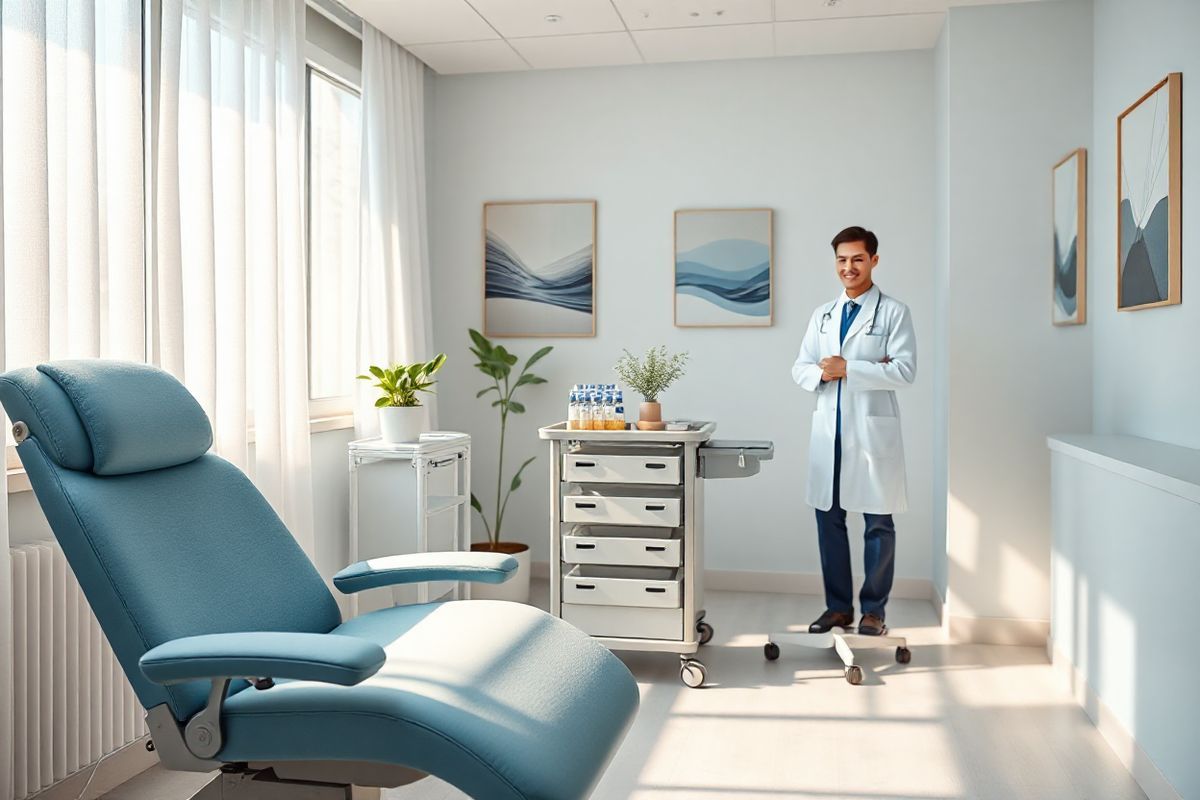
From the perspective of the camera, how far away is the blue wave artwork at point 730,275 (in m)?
4.59

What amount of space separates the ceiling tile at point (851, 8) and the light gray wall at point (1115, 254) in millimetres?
618

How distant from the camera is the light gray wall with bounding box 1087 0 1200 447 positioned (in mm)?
2676

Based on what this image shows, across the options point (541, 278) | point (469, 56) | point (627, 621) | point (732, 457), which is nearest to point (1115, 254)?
point (732, 457)

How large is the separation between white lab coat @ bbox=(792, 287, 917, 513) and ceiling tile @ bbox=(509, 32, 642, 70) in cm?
165

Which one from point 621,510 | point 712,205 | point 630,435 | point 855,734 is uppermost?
point 712,205

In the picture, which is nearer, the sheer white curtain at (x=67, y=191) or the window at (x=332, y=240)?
the sheer white curtain at (x=67, y=191)

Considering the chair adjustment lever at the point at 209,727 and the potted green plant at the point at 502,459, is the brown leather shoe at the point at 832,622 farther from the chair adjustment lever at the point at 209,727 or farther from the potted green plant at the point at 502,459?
the chair adjustment lever at the point at 209,727

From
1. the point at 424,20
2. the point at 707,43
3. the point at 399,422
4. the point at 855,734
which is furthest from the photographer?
the point at 707,43

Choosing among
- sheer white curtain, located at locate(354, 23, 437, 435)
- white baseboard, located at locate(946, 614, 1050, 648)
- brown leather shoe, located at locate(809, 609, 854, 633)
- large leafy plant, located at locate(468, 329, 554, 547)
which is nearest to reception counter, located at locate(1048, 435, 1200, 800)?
white baseboard, located at locate(946, 614, 1050, 648)

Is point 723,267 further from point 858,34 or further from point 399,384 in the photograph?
point 399,384

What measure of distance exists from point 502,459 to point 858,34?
8.19 ft

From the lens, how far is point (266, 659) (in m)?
1.48

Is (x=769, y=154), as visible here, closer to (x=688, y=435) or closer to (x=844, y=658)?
(x=688, y=435)

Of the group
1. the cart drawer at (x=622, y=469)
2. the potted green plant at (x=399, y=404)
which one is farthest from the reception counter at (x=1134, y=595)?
the potted green plant at (x=399, y=404)
